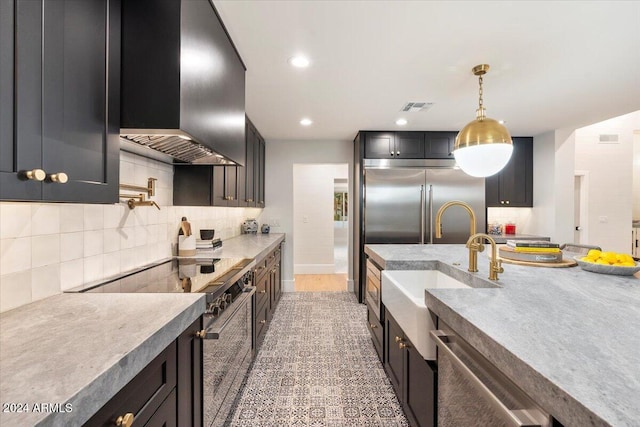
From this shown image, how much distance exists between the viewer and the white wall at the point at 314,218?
598cm

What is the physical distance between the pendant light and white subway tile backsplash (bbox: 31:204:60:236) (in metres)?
2.41

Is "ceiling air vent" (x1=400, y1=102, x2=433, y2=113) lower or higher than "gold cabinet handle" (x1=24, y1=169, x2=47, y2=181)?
higher

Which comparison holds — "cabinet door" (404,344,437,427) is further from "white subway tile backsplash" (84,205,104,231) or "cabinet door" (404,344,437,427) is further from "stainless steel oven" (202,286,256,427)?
"white subway tile backsplash" (84,205,104,231)

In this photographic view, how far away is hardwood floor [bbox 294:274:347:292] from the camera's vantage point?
497 cm

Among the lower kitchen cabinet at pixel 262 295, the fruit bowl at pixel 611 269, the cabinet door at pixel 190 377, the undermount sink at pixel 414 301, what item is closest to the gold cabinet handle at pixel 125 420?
the cabinet door at pixel 190 377

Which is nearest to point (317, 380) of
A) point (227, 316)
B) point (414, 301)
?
point (227, 316)

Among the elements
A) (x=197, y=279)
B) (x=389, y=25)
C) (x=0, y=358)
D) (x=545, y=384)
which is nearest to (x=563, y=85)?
(x=389, y=25)

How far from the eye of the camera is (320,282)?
539cm

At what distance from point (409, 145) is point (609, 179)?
3.78 metres

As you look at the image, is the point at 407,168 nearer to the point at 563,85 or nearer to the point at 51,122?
the point at 563,85

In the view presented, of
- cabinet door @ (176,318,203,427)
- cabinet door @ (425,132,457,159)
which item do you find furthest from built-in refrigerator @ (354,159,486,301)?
cabinet door @ (176,318,203,427)

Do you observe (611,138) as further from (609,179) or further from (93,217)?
(93,217)

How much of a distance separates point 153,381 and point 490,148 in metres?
2.27

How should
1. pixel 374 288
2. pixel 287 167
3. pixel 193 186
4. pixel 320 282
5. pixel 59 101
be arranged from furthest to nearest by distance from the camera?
pixel 320 282
pixel 287 167
pixel 374 288
pixel 193 186
pixel 59 101
